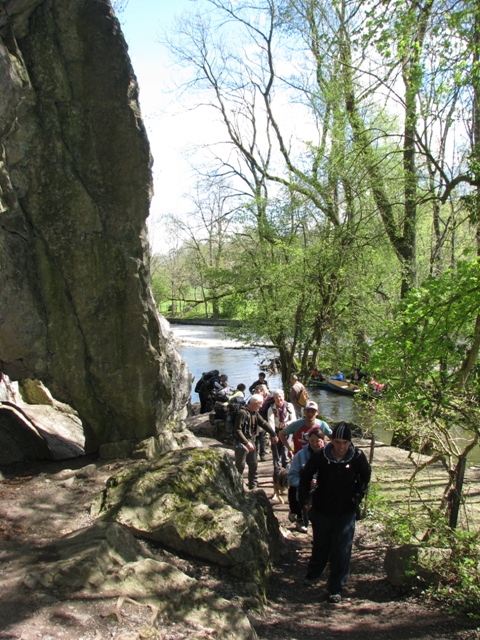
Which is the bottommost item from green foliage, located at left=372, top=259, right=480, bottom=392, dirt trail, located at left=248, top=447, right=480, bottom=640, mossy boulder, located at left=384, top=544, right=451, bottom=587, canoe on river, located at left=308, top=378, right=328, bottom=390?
canoe on river, located at left=308, top=378, right=328, bottom=390

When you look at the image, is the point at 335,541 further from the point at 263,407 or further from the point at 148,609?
the point at 263,407

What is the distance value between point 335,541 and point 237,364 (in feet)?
86.5

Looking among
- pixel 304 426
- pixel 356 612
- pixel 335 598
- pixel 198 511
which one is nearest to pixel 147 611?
pixel 198 511

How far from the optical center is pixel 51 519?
5414 mm

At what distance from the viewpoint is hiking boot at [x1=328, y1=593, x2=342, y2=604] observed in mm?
5141

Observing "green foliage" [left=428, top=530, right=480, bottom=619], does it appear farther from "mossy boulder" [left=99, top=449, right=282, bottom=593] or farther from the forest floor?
"mossy boulder" [left=99, top=449, right=282, bottom=593]

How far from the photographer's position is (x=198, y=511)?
533 cm

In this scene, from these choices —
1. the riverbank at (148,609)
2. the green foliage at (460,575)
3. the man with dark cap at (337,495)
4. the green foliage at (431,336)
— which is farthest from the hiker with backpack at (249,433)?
the green foliage at (460,575)

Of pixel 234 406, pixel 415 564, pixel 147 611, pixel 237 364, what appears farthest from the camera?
pixel 237 364

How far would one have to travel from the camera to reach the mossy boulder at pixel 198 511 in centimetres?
507

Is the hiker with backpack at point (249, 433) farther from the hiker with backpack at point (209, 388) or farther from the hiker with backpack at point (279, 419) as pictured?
the hiker with backpack at point (209, 388)

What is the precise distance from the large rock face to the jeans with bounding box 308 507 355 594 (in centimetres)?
320

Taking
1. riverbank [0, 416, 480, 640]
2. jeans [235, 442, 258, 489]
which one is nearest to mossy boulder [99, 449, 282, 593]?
riverbank [0, 416, 480, 640]

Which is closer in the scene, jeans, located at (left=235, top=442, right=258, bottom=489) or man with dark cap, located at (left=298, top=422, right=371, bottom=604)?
man with dark cap, located at (left=298, top=422, right=371, bottom=604)
